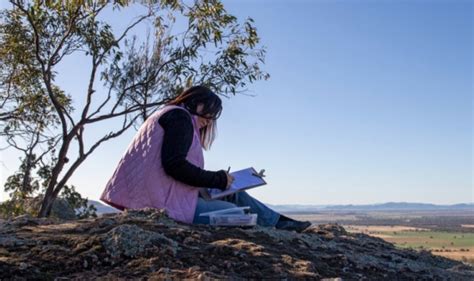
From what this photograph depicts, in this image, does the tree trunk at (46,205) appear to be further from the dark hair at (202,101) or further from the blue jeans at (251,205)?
the dark hair at (202,101)

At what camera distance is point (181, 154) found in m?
3.66

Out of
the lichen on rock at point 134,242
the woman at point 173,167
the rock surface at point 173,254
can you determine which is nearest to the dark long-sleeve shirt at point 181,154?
the woman at point 173,167

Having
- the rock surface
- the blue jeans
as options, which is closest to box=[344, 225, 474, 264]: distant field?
the blue jeans

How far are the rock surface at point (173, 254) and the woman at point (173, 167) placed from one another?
15 centimetres

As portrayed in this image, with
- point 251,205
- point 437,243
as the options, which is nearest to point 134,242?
point 251,205

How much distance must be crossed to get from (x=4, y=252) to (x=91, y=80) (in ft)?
28.2

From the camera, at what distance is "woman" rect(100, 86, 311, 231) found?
3.69 meters

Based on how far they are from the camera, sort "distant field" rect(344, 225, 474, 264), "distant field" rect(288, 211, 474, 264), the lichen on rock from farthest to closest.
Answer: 1. "distant field" rect(288, 211, 474, 264)
2. "distant field" rect(344, 225, 474, 264)
3. the lichen on rock

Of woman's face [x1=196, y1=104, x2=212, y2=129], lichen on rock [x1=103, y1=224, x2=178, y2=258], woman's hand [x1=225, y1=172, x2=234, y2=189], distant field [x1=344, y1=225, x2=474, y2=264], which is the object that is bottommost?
distant field [x1=344, y1=225, x2=474, y2=264]

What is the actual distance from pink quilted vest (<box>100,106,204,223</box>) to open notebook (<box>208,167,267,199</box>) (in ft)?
0.61

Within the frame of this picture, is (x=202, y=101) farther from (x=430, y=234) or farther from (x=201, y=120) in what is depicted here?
(x=430, y=234)

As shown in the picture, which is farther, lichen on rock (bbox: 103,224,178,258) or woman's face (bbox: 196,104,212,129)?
woman's face (bbox: 196,104,212,129)

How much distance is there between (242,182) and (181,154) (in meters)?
0.65

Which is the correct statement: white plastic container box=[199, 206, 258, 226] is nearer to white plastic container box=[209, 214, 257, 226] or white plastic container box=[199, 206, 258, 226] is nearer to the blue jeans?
white plastic container box=[209, 214, 257, 226]
